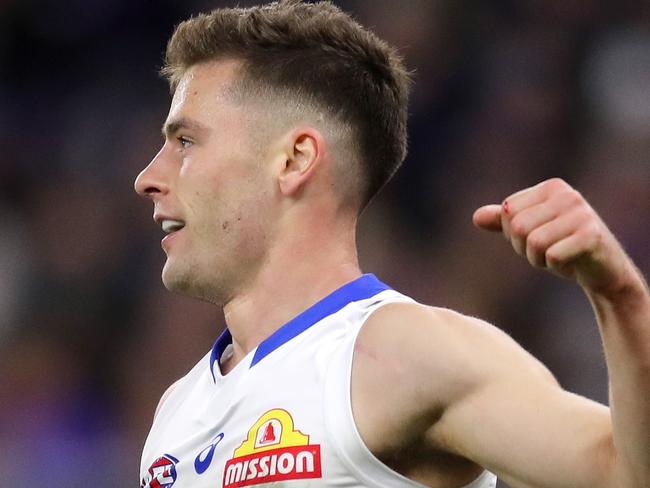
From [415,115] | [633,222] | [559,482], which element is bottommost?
[559,482]

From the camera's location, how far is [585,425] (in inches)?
87.4

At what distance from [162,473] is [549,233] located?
4.79ft

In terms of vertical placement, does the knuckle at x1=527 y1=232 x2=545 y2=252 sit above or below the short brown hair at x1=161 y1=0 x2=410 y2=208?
below

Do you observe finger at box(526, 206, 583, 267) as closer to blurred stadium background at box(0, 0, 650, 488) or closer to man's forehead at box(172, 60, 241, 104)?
man's forehead at box(172, 60, 241, 104)

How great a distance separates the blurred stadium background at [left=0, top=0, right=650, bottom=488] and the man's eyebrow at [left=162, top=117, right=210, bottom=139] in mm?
3092

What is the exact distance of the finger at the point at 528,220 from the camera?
1.85 m

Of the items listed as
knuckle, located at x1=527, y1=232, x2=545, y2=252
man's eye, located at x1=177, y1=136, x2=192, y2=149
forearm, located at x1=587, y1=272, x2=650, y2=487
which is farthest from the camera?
man's eye, located at x1=177, y1=136, x2=192, y2=149

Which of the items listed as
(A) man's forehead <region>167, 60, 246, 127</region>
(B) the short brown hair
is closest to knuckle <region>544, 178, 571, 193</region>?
(B) the short brown hair

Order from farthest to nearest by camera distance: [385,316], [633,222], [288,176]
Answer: [633,222], [288,176], [385,316]

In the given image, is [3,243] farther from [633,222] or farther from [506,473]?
[506,473]

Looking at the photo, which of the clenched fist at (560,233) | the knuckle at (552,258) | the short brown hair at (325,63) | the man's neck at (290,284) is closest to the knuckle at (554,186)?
the clenched fist at (560,233)

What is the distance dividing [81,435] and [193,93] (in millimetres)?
3340

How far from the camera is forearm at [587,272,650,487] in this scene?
1.95 m

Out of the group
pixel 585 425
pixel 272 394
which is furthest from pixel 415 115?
pixel 585 425
